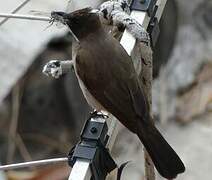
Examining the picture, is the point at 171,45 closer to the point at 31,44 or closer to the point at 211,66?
the point at 211,66

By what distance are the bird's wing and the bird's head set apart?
4 centimetres

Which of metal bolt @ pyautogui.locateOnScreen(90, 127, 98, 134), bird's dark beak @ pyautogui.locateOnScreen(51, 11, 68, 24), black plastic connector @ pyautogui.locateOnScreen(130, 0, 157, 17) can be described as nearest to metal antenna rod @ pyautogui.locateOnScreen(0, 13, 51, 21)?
bird's dark beak @ pyautogui.locateOnScreen(51, 11, 68, 24)

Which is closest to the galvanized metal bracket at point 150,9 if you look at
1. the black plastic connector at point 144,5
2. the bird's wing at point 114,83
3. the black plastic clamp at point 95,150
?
the black plastic connector at point 144,5

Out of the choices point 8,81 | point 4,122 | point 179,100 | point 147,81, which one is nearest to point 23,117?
point 4,122

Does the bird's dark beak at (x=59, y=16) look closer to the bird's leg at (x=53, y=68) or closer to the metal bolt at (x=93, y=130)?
the bird's leg at (x=53, y=68)

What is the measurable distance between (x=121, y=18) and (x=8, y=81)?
146 centimetres

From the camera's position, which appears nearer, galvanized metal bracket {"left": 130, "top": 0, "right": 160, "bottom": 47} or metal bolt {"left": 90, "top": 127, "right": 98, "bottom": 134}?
metal bolt {"left": 90, "top": 127, "right": 98, "bottom": 134}

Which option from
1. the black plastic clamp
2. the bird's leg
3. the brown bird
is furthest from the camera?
the brown bird

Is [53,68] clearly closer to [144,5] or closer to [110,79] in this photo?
[144,5]

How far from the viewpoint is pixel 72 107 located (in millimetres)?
2877

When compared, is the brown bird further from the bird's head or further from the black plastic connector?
the black plastic connector

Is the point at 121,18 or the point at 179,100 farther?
the point at 179,100

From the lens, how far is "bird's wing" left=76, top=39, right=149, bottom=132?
1.43 m

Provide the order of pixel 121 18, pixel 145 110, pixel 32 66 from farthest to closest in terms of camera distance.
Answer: pixel 32 66
pixel 145 110
pixel 121 18
